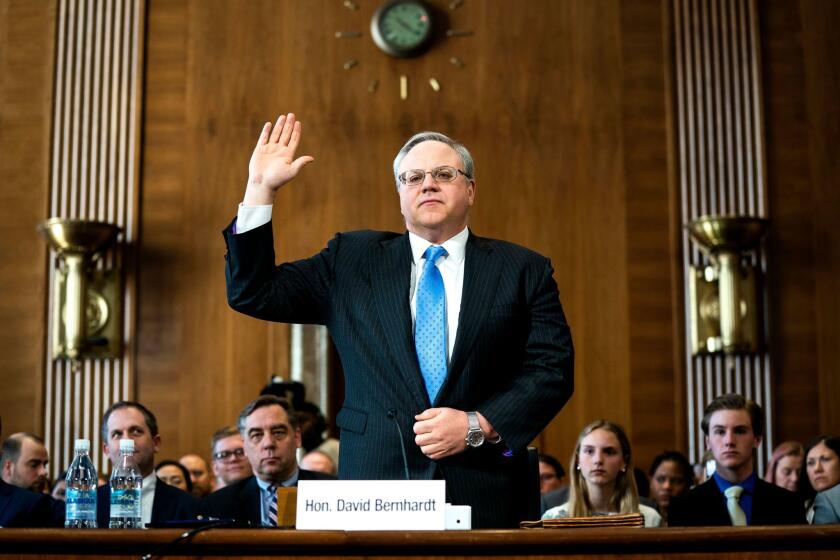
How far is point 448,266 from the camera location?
112 inches

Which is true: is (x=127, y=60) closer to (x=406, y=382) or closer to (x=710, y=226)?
(x=710, y=226)

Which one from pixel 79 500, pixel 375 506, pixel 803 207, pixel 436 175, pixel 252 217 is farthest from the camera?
pixel 803 207

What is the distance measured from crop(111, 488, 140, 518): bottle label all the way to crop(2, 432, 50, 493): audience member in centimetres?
247

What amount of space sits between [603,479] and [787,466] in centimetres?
164

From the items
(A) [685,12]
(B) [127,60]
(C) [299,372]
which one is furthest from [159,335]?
(A) [685,12]

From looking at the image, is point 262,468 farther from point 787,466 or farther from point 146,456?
point 787,466

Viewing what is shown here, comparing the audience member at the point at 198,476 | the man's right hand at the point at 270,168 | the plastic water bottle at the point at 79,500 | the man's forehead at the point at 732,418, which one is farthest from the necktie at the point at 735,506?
the audience member at the point at 198,476

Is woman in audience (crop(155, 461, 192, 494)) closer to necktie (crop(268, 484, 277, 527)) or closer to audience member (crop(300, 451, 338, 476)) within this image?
audience member (crop(300, 451, 338, 476))

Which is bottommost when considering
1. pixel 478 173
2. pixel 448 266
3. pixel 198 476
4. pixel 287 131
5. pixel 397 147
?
pixel 198 476

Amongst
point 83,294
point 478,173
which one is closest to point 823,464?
point 478,173

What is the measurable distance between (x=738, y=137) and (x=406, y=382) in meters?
6.47

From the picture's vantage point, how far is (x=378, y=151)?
28.2ft

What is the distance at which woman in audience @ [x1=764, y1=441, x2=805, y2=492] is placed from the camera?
602 cm

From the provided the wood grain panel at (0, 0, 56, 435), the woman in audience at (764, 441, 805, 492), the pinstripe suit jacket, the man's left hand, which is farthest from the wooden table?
the wood grain panel at (0, 0, 56, 435)
